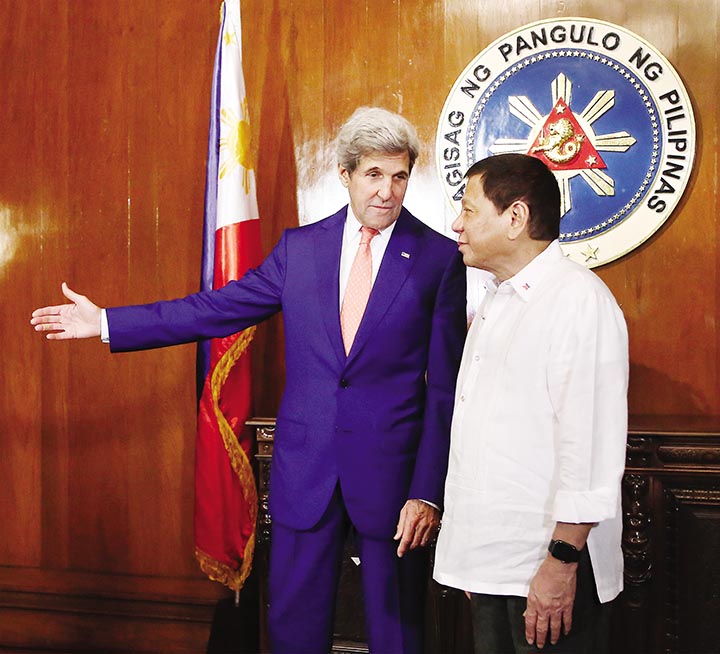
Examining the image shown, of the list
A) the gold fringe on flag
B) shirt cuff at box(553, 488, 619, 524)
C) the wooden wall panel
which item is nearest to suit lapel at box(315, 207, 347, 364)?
shirt cuff at box(553, 488, 619, 524)

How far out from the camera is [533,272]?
5.20 ft

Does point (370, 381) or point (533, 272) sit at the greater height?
point (533, 272)

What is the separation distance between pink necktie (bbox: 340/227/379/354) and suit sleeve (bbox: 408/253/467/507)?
169 millimetres

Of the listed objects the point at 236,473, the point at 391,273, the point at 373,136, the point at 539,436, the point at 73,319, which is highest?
the point at 373,136

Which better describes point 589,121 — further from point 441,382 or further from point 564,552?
point 564,552

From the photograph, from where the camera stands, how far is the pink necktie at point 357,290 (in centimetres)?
198

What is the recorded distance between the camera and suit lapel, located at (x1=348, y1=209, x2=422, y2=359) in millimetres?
1934

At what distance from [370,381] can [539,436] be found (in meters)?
0.52

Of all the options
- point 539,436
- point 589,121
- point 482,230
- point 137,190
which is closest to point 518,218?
point 482,230

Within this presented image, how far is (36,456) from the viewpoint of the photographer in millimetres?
3387

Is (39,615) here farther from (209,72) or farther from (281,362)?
(209,72)

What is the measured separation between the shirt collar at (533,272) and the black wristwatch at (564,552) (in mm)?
433

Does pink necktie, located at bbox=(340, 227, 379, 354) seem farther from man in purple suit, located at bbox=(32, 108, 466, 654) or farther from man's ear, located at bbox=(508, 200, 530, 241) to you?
man's ear, located at bbox=(508, 200, 530, 241)

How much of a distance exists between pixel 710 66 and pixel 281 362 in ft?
5.84
